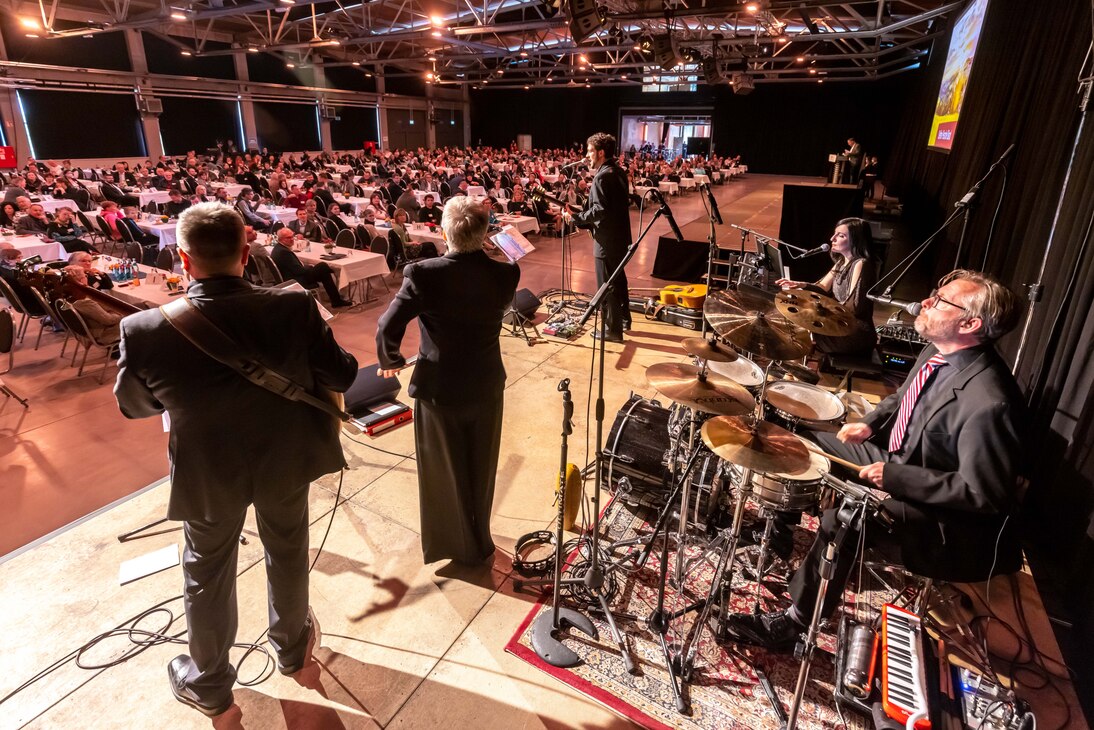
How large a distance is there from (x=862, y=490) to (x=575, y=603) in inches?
57.5

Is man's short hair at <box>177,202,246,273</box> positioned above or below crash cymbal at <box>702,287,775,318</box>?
above

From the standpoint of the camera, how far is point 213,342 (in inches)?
64.6

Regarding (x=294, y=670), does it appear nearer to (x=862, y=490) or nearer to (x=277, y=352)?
(x=277, y=352)

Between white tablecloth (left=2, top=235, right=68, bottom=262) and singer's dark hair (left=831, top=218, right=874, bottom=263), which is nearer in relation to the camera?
singer's dark hair (left=831, top=218, right=874, bottom=263)

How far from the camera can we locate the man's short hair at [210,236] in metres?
1.65

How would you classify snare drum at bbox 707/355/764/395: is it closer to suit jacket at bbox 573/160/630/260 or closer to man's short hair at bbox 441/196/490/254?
man's short hair at bbox 441/196/490/254

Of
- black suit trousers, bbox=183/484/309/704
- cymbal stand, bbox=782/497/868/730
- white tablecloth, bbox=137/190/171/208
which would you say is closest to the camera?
cymbal stand, bbox=782/497/868/730

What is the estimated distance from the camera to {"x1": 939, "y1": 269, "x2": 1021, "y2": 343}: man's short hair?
2.29 meters

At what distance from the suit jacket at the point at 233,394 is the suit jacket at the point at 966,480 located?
225 centimetres

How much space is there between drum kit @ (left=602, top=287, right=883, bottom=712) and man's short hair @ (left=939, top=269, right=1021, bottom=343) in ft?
1.63

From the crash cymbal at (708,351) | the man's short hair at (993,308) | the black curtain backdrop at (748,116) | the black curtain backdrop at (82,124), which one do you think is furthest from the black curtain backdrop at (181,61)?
the man's short hair at (993,308)

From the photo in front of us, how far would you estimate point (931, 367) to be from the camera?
8.47 feet

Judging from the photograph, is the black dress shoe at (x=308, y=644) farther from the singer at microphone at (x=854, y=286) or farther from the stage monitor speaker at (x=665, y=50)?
the stage monitor speaker at (x=665, y=50)

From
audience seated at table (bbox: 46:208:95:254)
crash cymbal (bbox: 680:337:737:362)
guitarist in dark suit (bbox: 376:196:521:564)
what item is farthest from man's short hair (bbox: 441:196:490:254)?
audience seated at table (bbox: 46:208:95:254)
